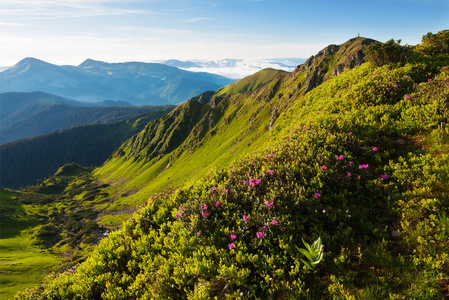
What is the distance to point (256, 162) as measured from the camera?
9.59m

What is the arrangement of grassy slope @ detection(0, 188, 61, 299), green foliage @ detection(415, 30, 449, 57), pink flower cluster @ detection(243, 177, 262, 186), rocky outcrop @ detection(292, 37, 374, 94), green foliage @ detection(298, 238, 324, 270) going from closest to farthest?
green foliage @ detection(298, 238, 324, 270) < pink flower cluster @ detection(243, 177, 262, 186) < green foliage @ detection(415, 30, 449, 57) < grassy slope @ detection(0, 188, 61, 299) < rocky outcrop @ detection(292, 37, 374, 94)

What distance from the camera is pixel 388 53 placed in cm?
1538

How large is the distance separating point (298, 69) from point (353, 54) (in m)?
44.1

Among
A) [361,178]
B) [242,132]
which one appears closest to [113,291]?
[361,178]

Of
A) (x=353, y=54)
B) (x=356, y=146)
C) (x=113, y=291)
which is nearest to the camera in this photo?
(x=113, y=291)

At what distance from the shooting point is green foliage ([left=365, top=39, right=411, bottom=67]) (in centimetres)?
1495

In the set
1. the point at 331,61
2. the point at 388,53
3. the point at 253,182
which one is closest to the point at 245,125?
the point at 331,61

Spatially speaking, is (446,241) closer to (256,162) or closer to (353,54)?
(256,162)

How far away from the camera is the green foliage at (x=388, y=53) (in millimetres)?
14953

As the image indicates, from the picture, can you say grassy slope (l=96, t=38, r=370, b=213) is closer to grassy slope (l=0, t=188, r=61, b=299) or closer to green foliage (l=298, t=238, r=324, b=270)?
grassy slope (l=0, t=188, r=61, b=299)

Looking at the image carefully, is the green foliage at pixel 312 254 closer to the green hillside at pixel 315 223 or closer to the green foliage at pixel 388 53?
the green hillside at pixel 315 223

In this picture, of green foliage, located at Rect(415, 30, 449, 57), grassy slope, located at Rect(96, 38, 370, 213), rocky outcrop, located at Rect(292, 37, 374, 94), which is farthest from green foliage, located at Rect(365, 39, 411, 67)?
rocky outcrop, located at Rect(292, 37, 374, 94)

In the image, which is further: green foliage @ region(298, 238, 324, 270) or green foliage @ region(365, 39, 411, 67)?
green foliage @ region(365, 39, 411, 67)

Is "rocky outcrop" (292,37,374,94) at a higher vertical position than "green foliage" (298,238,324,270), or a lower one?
higher
